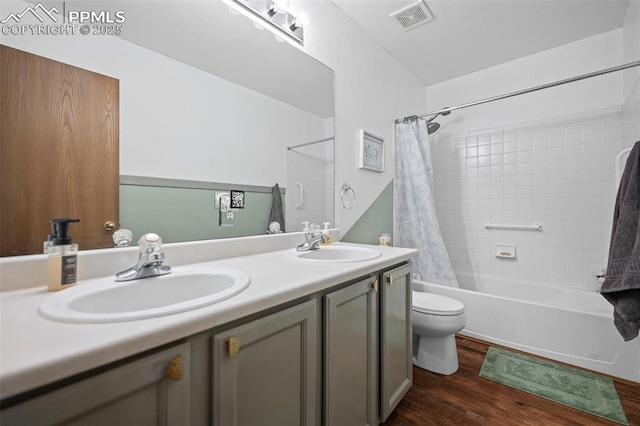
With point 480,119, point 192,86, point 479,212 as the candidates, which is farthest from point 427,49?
→ point 192,86

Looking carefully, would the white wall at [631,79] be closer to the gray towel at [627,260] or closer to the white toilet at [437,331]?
the gray towel at [627,260]

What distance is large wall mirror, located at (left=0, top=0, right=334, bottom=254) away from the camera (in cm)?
97

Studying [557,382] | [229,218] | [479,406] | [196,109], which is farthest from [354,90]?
[557,382]

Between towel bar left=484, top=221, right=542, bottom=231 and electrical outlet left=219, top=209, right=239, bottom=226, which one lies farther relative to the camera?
towel bar left=484, top=221, right=542, bottom=231

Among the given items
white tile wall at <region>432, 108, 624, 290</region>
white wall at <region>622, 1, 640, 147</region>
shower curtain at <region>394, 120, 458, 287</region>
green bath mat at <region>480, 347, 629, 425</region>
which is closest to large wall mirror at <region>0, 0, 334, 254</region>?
shower curtain at <region>394, 120, 458, 287</region>

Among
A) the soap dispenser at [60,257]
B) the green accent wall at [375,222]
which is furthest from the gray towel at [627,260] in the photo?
the soap dispenser at [60,257]

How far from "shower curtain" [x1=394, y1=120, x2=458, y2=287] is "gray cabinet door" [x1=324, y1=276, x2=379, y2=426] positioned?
54.8 inches

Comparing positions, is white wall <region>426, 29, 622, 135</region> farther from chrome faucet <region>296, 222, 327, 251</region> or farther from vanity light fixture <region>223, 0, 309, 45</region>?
chrome faucet <region>296, 222, 327, 251</region>

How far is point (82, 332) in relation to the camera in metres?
0.50

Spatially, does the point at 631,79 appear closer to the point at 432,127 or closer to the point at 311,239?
the point at 432,127

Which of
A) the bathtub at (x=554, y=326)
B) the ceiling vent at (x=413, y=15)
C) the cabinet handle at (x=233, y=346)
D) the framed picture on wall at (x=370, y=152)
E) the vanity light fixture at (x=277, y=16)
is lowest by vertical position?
the bathtub at (x=554, y=326)

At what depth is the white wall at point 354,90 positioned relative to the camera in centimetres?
183

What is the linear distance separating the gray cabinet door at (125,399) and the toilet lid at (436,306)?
1514mm

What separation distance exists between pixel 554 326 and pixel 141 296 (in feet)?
7.95
